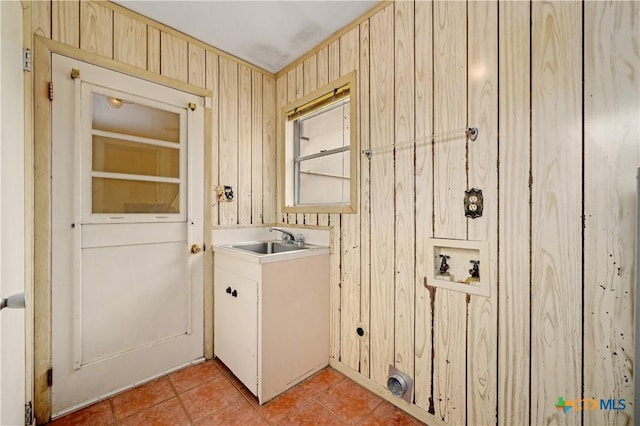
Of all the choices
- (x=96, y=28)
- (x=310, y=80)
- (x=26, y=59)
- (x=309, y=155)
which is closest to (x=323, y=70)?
(x=310, y=80)

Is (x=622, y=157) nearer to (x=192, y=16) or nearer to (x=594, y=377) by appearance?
(x=594, y=377)

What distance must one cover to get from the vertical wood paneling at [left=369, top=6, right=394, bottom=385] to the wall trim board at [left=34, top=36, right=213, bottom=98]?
4.52 ft

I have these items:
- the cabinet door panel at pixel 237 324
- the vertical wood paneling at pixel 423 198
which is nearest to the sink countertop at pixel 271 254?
the cabinet door panel at pixel 237 324

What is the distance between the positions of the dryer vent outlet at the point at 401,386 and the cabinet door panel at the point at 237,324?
2.79 feet

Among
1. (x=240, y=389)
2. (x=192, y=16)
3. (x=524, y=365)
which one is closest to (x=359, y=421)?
(x=240, y=389)

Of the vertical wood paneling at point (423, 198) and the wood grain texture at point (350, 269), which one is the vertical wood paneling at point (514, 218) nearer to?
the vertical wood paneling at point (423, 198)

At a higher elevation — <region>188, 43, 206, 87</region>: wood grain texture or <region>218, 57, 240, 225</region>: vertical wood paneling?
<region>188, 43, 206, 87</region>: wood grain texture

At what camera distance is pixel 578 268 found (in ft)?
3.52

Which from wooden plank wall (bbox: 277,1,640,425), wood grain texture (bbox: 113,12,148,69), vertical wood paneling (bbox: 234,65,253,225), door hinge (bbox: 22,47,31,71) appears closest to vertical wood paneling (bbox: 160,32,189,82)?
wood grain texture (bbox: 113,12,148,69)

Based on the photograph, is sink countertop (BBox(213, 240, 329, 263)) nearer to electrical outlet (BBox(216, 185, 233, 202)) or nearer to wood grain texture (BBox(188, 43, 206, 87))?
electrical outlet (BBox(216, 185, 233, 202))

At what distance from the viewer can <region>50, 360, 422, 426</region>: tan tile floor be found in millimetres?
1538

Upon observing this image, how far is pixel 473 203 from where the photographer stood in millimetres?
1339

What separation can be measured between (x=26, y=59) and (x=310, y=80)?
5.66 ft

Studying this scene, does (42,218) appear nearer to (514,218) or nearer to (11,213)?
(11,213)
